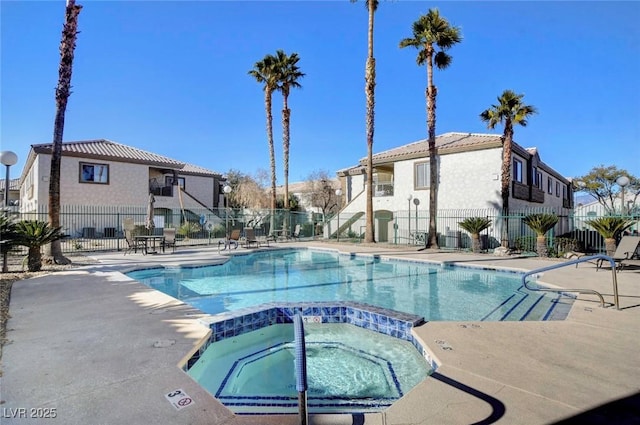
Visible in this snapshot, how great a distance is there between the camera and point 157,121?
24797 mm

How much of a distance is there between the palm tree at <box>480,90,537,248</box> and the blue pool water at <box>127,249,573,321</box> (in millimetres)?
6676

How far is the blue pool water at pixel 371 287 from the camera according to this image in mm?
7031

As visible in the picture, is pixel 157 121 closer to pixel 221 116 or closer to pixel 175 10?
pixel 221 116

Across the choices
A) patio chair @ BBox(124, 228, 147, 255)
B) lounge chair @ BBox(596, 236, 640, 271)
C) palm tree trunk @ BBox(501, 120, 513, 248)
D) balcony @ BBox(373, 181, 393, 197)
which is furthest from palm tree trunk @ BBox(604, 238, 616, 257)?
patio chair @ BBox(124, 228, 147, 255)

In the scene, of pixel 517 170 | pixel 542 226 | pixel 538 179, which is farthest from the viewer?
pixel 538 179

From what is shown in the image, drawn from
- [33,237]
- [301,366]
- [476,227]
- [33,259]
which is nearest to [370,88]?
[476,227]

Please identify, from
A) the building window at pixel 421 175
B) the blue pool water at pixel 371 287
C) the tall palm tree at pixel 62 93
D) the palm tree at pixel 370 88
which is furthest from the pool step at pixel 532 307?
the building window at pixel 421 175

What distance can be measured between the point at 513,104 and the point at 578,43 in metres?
3.49

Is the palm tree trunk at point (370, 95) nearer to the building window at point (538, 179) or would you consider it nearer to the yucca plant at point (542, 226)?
the yucca plant at point (542, 226)

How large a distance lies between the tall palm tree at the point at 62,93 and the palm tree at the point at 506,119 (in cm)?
1702

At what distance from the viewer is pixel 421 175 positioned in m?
21.2

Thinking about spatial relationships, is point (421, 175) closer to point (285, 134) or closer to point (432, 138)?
point (432, 138)

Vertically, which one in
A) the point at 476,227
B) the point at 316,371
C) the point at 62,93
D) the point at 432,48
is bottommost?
the point at 316,371

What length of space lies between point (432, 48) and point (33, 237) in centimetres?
1780
